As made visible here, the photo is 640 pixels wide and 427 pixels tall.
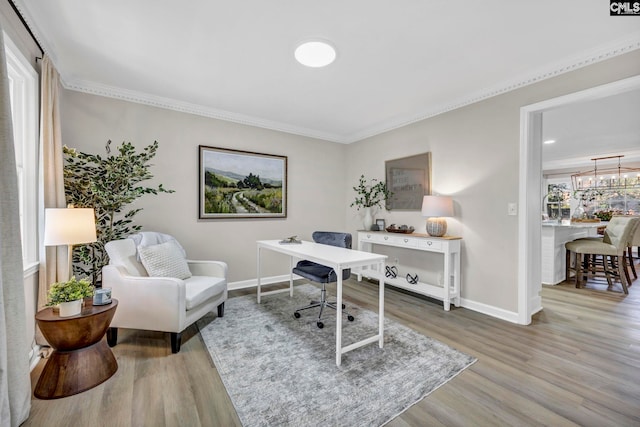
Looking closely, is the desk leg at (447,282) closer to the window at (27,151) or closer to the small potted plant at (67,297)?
the small potted plant at (67,297)

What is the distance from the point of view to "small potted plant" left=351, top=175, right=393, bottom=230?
4430 mm

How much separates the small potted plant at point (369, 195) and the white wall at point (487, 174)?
84 cm

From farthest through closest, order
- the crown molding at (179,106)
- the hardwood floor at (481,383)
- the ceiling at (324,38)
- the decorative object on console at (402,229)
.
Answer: the decorative object on console at (402,229), the crown molding at (179,106), the ceiling at (324,38), the hardwood floor at (481,383)

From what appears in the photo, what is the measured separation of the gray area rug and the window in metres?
1.55

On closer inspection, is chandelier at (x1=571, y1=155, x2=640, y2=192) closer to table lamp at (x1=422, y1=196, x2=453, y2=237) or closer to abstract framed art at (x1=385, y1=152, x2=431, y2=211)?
abstract framed art at (x1=385, y1=152, x2=431, y2=211)

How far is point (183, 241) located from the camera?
11.8 feet

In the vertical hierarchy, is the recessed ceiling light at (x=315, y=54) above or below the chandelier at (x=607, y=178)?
above

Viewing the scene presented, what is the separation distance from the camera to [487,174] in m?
3.13

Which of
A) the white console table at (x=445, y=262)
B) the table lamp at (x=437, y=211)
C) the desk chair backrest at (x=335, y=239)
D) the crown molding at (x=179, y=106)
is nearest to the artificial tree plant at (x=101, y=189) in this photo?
the crown molding at (x=179, y=106)

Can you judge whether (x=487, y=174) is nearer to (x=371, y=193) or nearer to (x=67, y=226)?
(x=371, y=193)

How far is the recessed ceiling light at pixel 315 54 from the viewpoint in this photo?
227 cm

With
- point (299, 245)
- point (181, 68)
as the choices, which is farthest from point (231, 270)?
point (181, 68)

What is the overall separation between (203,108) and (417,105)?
2.87m

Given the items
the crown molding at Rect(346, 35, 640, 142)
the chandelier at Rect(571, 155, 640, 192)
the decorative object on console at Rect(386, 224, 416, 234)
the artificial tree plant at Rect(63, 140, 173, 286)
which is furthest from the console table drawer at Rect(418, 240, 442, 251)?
the chandelier at Rect(571, 155, 640, 192)
